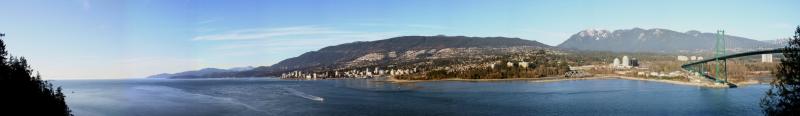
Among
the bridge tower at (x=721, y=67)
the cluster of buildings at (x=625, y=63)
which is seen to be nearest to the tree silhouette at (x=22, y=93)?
the bridge tower at (x=721, y=67)

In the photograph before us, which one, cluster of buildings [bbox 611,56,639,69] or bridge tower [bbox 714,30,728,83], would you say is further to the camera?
cluster of buildings [bbox 611,56,639,69]

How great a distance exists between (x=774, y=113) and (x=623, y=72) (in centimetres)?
11878

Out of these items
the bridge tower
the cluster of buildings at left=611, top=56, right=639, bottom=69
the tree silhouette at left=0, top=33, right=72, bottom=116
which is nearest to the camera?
the tree silhouette at left=0, top=33, right=72, bottom=116

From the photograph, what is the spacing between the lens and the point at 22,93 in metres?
22.5

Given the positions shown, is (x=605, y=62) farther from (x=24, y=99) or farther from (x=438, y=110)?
(x=24, y=99)

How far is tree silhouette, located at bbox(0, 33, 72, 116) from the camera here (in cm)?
2117

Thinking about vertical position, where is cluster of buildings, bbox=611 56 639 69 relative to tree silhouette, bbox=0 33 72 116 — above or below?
above

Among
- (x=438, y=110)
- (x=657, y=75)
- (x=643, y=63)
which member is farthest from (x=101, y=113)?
(x=643, y=63)

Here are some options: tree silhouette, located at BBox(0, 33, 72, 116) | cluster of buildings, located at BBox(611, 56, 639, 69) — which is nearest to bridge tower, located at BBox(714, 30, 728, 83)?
cluster of buildings, located at BBox(611, 56, 639, 69)

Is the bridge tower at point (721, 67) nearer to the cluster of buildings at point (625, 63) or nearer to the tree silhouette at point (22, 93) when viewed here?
the cluster of buildings at point (625, 63)

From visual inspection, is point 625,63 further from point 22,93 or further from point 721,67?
point 22,93

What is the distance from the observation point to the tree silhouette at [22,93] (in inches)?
834

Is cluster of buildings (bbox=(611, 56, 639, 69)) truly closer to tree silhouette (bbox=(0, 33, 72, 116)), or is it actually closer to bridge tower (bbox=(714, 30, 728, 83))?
bridge tower (bbox=(714, 30, 728, 83))

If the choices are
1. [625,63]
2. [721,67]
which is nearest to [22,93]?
[721,67]
